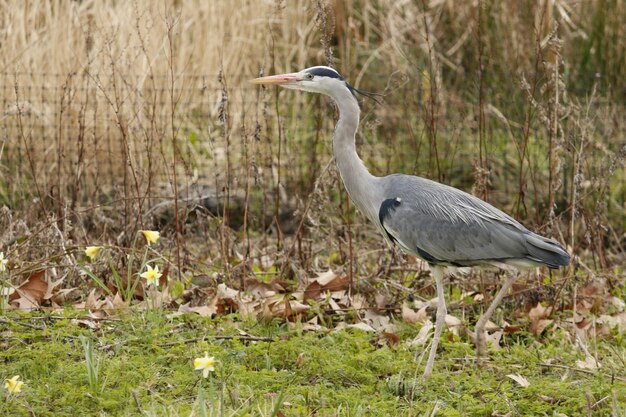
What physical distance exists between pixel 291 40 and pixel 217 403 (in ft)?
23.3

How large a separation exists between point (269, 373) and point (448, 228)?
1226 mm

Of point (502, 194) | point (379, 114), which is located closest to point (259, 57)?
point (379, 114)

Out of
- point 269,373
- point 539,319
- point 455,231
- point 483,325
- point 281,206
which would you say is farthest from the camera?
point 281,206

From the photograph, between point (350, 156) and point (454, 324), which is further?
point (454, 324)

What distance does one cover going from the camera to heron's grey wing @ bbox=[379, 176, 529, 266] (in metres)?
5.03

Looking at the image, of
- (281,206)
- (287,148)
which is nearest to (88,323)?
(281,206)

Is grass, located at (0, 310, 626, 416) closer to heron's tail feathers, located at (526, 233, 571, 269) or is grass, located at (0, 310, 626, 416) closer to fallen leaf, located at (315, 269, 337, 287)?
heron's tail feathers, located at (526, 233, 571, 269)

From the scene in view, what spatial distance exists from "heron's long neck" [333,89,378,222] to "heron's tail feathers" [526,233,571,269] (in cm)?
85

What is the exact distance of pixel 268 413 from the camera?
4.05 metres

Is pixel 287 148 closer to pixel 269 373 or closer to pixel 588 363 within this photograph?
pixel 588 363

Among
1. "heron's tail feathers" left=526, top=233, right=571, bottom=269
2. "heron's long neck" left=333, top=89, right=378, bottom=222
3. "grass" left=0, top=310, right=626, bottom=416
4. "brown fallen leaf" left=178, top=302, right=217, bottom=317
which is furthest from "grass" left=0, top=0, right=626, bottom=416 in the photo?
"heron's tail feathers" left=526, top=233, right=571, bottom=269

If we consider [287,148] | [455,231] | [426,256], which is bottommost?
[287,148]

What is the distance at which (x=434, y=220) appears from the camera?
512 centimetres

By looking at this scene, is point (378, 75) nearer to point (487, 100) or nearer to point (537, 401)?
point (487, 100)
